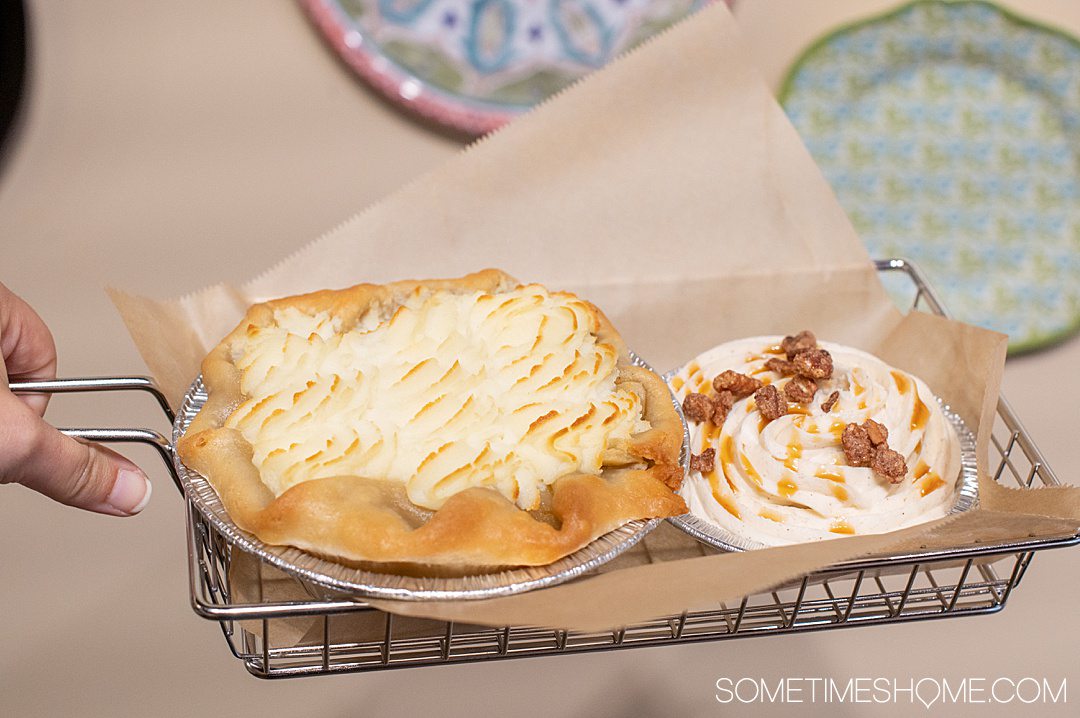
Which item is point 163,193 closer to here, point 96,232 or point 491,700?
point 96,232

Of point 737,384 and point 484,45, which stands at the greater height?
point 484,45

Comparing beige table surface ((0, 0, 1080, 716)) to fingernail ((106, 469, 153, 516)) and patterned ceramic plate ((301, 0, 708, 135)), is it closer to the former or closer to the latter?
patterned ceramic plate ((301, 0, 708, 135))

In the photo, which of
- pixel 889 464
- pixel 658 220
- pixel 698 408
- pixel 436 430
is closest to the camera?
pixel 436 430

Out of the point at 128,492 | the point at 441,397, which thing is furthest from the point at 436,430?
the point at 128,492

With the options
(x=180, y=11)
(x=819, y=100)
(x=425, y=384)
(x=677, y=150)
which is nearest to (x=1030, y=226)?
(x=819, y=100)

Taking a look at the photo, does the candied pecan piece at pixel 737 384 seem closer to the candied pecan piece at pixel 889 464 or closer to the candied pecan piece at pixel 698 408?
the candied pecan piece at pixel 698 408

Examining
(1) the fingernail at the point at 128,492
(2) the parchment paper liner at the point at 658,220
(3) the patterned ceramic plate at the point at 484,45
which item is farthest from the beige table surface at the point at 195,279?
(1) the fingernail at the point at 128,492

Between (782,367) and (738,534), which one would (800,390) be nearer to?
(782,367)
